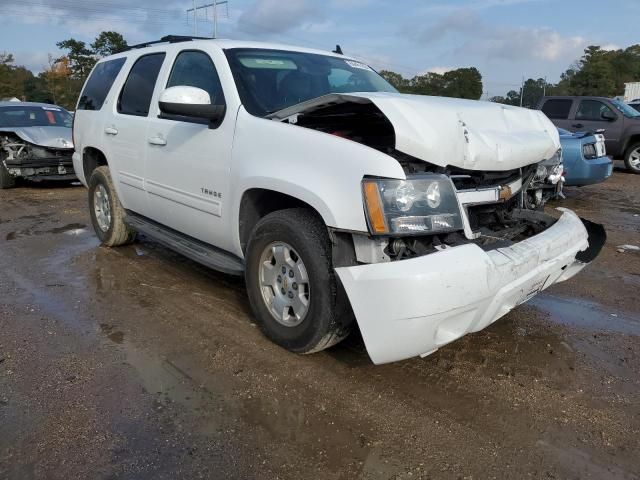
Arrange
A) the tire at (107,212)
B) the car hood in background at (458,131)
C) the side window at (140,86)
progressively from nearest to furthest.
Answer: the car hood in background at (458,131), the side window at (140,86), the tire at (107,212)

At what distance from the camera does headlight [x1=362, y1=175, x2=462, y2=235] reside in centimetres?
257

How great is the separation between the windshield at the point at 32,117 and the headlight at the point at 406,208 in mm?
10206

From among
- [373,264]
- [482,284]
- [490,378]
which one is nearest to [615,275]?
[490,378]

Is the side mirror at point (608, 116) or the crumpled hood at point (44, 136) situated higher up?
the side mirror at point (608, 116)

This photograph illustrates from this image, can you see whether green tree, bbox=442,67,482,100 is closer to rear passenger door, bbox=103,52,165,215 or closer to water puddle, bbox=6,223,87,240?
water puddle, bbox=6,223,87,240

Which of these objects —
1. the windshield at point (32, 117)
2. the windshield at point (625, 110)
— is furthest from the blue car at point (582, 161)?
the windshield at point (32, 117)

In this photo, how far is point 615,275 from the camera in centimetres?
503

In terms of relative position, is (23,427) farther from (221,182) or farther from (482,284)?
(482,284)

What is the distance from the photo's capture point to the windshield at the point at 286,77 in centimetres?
362

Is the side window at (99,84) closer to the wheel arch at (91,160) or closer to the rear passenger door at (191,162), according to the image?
the wheel arch at (91,160)

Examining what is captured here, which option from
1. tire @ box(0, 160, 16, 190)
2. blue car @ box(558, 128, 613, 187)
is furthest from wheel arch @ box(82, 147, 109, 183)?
blue car @ box(558, 128, 613, 187)

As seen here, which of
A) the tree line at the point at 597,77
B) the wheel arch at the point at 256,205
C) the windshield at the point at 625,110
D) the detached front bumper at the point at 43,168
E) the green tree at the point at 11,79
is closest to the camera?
the wheel arch at the point at 256,205

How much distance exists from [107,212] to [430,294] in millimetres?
4196

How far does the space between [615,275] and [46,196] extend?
8950mm
